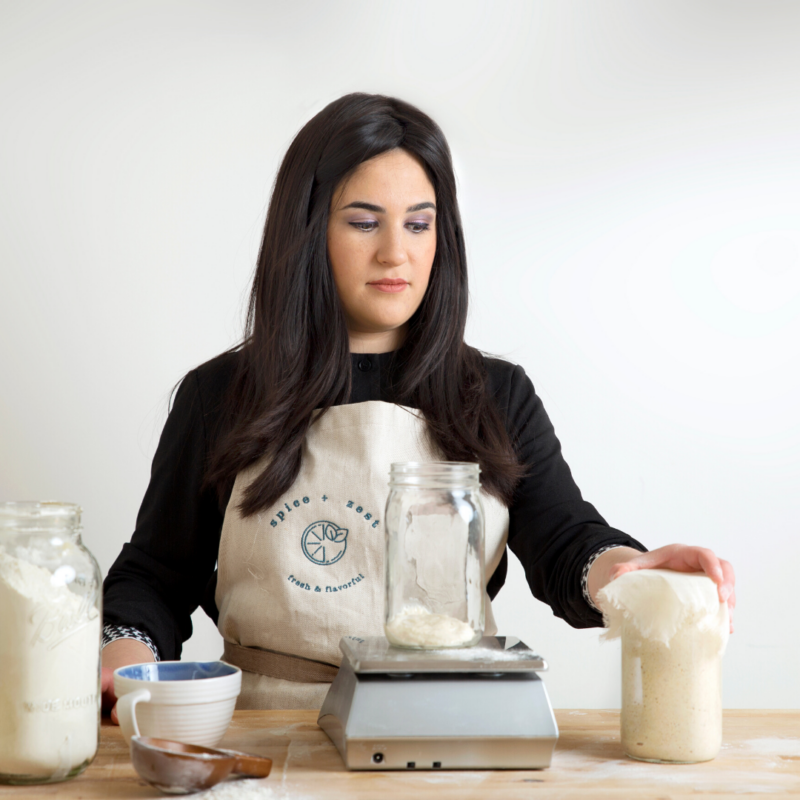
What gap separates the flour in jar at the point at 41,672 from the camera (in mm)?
689

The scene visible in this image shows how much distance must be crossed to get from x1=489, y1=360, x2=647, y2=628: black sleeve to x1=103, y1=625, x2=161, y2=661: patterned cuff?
0.54 metres

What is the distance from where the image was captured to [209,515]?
1364mm

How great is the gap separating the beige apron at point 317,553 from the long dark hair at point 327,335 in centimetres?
3

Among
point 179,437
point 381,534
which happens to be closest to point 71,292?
point 179,437

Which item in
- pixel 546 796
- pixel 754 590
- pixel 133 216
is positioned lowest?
pixel 754 590

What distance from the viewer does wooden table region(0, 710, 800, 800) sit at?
710 mm

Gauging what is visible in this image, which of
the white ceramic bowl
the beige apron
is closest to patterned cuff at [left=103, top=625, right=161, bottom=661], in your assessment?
the beige apron

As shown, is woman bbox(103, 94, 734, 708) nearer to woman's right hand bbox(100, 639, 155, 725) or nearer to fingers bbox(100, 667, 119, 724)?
woman's right hand bbox(100, 639, 155, 725)

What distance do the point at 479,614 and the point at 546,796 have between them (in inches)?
7.6

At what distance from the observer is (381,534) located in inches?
48.1

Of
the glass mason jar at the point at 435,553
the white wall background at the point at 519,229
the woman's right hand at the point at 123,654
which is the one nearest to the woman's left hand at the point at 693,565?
the glass mason jar at the point at 435,553

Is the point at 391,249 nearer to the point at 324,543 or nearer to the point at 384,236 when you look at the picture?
the point at 384,236

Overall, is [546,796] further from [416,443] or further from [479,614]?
[416,443]

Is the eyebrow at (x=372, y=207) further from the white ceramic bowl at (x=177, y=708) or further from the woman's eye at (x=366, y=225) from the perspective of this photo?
the white ceramic bowl at (x=177, y=708)
